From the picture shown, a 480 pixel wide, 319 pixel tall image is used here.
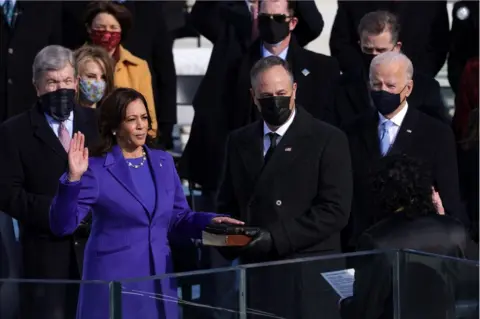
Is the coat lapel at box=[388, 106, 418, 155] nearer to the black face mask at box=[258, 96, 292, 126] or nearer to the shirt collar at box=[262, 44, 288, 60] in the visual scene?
the black face mask at box=[258, 96, 292, 126]

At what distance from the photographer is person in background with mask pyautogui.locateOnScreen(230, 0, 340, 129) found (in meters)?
7.42

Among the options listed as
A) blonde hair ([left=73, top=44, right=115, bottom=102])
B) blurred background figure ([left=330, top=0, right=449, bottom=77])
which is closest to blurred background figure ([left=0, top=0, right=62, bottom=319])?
blonde hair ([left=73, top=44, right=115, bottom=102])

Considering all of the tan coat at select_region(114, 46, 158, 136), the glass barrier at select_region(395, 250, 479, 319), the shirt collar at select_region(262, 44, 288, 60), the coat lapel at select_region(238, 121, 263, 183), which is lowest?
the glass barrier at select_region(395, 250, 479, 319)

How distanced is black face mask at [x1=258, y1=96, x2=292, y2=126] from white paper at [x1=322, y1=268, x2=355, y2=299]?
4.42ft

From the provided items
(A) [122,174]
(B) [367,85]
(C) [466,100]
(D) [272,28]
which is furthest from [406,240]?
(C) [466,100]

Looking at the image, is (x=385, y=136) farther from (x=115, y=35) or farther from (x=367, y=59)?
(x=115, y=35)

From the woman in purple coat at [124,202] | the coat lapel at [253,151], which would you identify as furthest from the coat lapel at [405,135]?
the woman in purple coat at [124,202]

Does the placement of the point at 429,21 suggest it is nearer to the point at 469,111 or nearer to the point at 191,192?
the point at 469,111

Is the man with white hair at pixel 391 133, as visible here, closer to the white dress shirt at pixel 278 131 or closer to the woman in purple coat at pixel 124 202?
the white dress shirt at pixel 278 131

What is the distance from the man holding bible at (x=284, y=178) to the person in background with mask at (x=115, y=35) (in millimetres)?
1561

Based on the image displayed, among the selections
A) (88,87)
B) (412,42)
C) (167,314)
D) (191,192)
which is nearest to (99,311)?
(167,314)

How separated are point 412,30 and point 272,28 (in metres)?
1.29

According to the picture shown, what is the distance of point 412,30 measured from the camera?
8328mm

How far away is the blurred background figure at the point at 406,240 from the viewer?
5.02 metres
